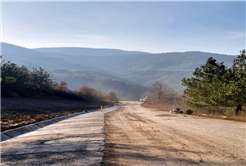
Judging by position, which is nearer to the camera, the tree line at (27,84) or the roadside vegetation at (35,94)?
the roadside vegetation at (35,94)

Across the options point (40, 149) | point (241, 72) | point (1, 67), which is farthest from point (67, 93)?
point (40, 149)

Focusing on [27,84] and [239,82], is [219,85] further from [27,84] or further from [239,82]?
[27,84]

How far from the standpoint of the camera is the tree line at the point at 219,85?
17891 millimetres

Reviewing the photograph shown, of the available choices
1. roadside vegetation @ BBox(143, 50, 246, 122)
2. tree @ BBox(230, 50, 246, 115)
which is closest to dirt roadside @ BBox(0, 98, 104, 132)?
roadside vegetation @ BBox(143, 50, 246, 122)

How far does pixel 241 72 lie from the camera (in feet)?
65.7

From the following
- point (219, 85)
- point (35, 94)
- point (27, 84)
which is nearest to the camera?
point (219, 85)

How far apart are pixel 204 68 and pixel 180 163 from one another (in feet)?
71.0

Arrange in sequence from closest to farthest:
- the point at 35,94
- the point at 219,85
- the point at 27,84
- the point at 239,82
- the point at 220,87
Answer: the point at 239,82 < the point at 220,87 < the point at 219,85 < the point at 35,94 < the point at 27,84

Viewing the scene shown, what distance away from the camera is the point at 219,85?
20.6 meters

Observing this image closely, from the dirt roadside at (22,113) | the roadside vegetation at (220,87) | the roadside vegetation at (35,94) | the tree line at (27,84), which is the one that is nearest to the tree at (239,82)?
the roadside vegetation at (220,87)

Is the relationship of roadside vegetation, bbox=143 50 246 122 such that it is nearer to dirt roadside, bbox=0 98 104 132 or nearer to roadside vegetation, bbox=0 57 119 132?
dirt roadside, bbox=0 98 104 132

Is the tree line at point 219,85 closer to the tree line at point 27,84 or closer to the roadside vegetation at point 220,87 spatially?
the roadside vegetation at point 220,87

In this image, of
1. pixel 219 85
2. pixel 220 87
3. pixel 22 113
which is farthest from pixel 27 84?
pixel 220 87

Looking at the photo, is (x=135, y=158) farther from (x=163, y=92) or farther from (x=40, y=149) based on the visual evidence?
(x=163, y=92)
